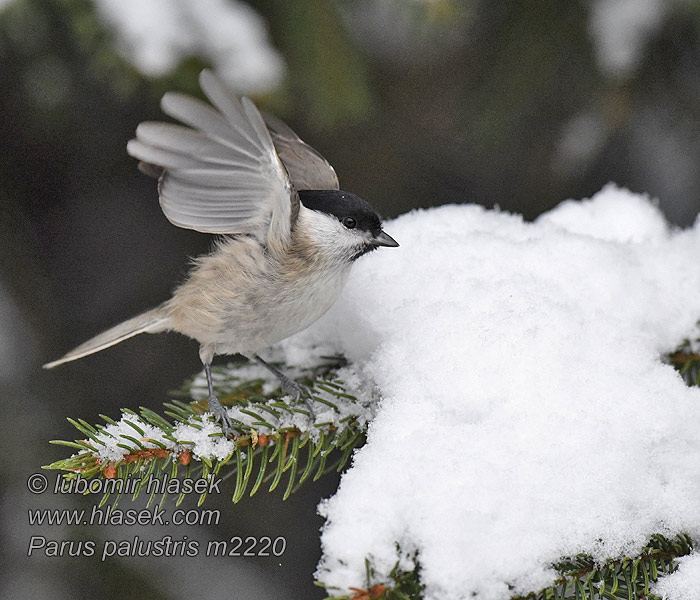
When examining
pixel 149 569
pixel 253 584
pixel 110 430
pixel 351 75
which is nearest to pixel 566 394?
pixel 110 430

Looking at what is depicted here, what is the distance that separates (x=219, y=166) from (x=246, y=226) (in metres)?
0.19

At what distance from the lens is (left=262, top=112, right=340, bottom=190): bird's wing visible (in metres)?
1.64

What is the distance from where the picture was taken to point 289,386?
138 cm

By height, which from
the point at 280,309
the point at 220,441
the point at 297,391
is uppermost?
the point at 280,309

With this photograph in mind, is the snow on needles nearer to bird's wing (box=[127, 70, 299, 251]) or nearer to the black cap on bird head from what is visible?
the black cap on bird head

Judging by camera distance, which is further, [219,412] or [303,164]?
[303,164]

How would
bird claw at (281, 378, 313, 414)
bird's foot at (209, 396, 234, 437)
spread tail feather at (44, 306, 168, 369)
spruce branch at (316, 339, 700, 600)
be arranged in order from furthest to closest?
spread tail feather at (44, 306, 168, 369)
bird claw at (281, 378, 313, 414)
bird's foot at (209, 396, 234, 437)
spruce branch at (316, 339, 700, 600)

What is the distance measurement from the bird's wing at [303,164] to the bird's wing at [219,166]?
0.30 meters

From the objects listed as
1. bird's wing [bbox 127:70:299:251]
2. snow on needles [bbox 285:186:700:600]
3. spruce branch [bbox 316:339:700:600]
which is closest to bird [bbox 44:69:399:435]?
bird's wing [bbox 127:70:299:251]

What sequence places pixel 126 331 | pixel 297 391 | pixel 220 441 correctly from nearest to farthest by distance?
pixel 220 441 < pixel 297 391 < pixel 126 331

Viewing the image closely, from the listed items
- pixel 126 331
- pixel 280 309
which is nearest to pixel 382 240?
pixel 280 309

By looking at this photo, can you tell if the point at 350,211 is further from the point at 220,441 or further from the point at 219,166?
the point at 220,441

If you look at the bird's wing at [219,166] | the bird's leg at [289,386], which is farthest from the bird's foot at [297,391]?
the bird's wing at [219,166]

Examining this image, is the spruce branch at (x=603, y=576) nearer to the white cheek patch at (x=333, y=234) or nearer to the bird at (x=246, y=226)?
the bird at (x=246, y=226)
